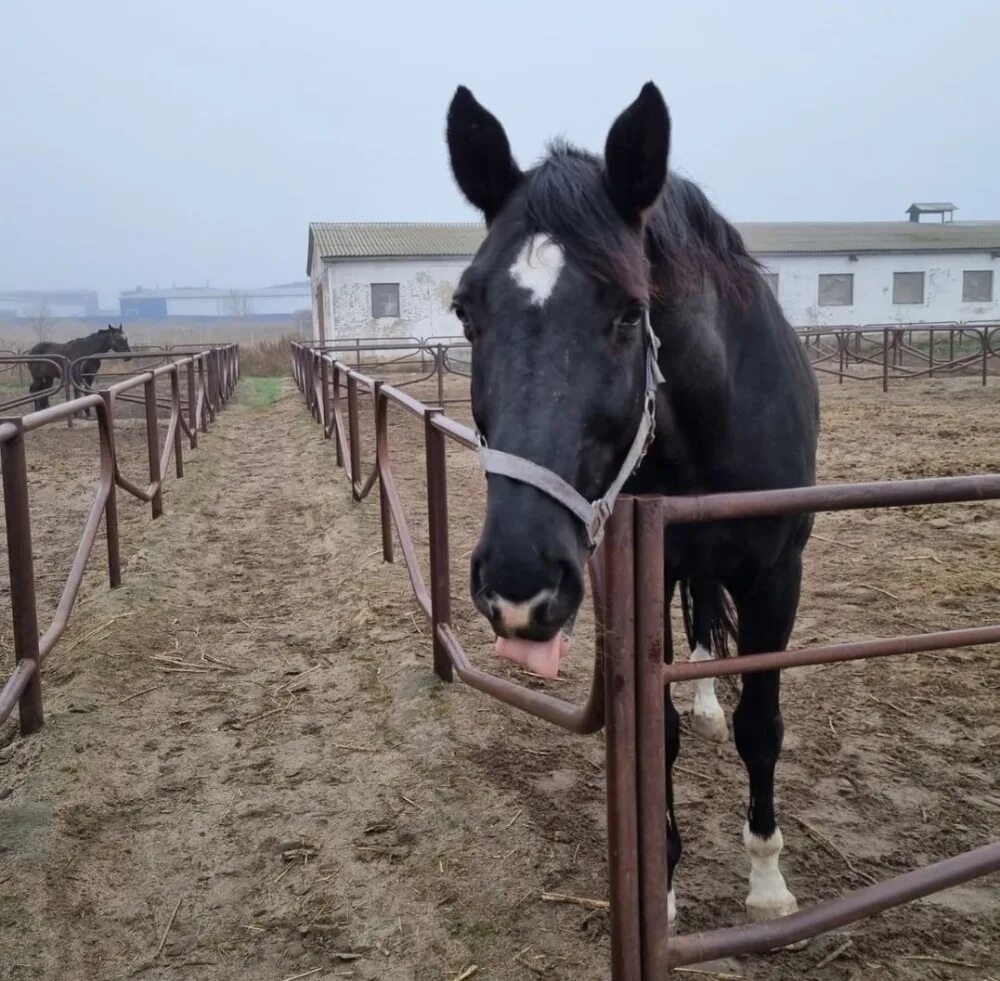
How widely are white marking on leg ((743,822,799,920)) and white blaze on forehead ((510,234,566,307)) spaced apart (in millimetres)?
1572

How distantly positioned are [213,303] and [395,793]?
152 m

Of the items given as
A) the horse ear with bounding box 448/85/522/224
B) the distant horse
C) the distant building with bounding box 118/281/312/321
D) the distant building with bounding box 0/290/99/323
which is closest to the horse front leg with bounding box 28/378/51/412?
the distant horse

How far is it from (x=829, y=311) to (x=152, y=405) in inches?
1066

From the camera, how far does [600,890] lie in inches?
95.9

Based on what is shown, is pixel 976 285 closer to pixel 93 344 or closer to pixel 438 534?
pixel 93 344

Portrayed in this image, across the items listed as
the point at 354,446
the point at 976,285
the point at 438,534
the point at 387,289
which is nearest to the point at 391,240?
the point at 387,289

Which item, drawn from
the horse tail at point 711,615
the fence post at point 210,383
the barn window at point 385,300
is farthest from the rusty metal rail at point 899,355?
the barn window at point 385,300

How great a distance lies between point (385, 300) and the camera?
27.6m

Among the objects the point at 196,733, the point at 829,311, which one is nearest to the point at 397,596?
the point at 196,733

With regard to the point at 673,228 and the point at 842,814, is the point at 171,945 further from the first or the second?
the point at 673,228

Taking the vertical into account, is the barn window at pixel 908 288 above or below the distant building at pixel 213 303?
below

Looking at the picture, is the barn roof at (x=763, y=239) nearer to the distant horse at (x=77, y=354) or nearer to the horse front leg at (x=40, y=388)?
the distant horse at (x=77, y=354)

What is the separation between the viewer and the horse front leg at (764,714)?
2.37m

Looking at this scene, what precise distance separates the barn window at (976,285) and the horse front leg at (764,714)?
32.5 meters
